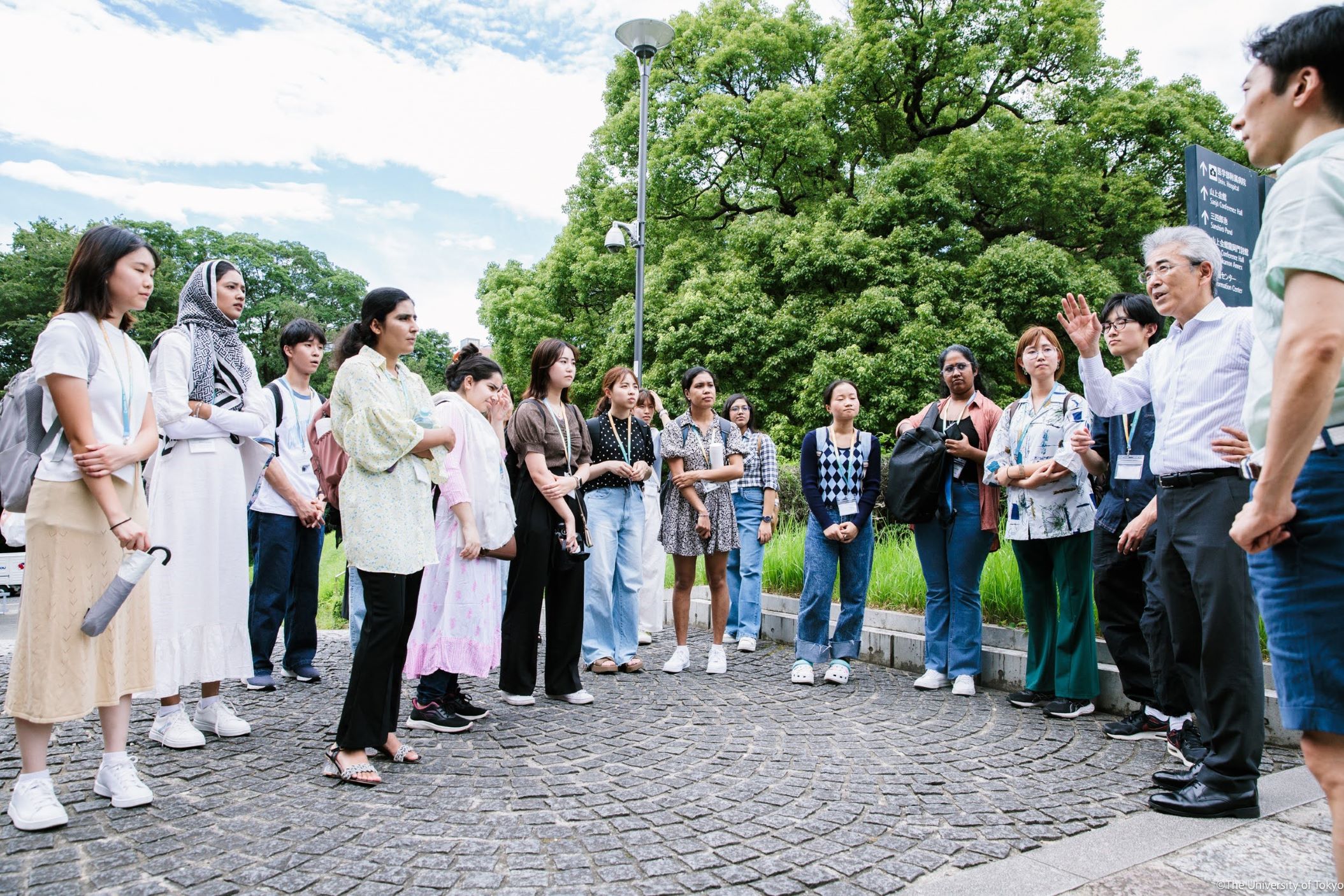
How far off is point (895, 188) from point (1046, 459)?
45.6ft

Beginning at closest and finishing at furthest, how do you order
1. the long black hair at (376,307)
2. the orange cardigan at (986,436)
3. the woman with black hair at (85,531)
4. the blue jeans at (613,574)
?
the woman with black hair at (85,531) → the long black hair at (376,307) → the orange cardigan at (986,436) → the blue jeans at (613,574)

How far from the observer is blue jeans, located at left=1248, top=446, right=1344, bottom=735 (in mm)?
1989

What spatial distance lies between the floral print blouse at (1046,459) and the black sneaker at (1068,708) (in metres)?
0.96

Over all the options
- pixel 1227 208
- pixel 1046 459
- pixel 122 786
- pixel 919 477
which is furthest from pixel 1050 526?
pixel 1227 208

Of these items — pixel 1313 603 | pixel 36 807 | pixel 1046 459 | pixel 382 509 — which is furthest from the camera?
pixel 1046 459

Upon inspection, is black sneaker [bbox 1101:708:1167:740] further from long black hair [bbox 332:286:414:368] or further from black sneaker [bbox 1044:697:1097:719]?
long black hair [bbox 332:286:414:368]

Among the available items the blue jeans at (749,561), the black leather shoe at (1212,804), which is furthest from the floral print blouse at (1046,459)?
the blue jeans at (749,561)

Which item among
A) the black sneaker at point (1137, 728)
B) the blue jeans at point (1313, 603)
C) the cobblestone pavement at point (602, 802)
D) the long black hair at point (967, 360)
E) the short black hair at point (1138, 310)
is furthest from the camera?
the long black hair at point (967, 360)

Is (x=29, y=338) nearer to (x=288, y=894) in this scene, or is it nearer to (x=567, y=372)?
(x=567, y=372)

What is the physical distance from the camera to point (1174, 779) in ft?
11.3

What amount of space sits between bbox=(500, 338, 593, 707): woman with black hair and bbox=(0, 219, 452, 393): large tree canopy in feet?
80.1

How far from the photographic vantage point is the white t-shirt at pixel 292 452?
5406 mm

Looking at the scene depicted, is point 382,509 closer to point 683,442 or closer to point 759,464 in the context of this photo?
point 683,442

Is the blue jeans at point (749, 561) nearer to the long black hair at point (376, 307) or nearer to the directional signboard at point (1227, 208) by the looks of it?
the long black hair at point (376, 307)
